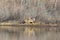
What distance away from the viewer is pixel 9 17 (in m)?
9.02

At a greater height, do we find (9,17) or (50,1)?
(50,1)

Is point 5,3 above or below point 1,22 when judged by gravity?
above

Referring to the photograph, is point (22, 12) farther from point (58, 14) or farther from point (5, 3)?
point (58, 14)

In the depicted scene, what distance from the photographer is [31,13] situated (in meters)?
9.00

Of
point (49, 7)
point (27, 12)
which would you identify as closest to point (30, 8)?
point (27, 12)

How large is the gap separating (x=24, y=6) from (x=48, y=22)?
1131mm

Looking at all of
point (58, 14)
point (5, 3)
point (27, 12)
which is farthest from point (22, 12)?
point (58, 14)

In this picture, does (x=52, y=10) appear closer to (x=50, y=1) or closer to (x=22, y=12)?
(x=50, y=1)

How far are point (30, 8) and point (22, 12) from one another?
0.35 m

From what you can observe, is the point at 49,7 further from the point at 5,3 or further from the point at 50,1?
the point at 5,3

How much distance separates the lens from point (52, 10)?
9.09m

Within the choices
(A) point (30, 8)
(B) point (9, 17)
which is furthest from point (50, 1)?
(B) point (9, 17)

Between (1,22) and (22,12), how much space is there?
91 centimetres

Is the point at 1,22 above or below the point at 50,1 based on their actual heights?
below
